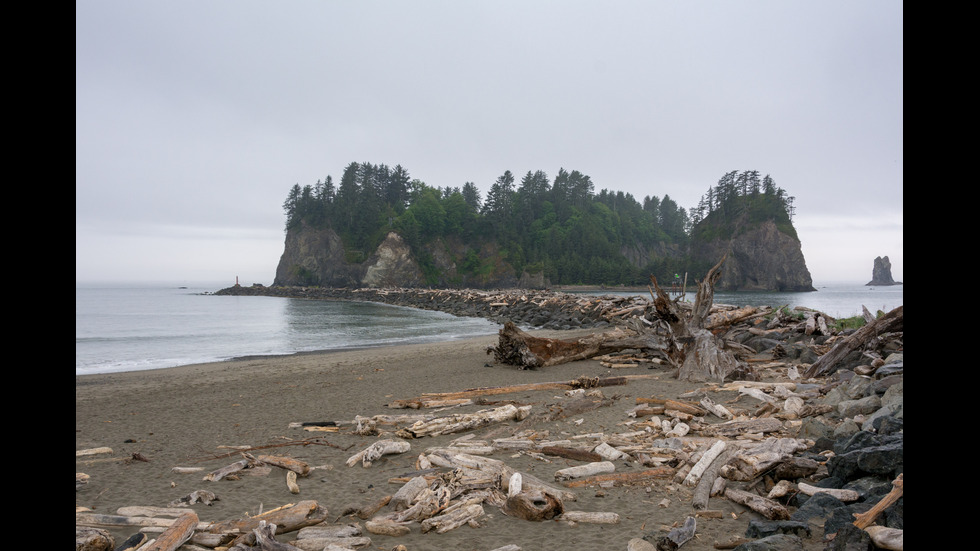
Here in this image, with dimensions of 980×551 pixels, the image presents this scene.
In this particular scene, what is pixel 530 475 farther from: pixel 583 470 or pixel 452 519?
pixel 452 519

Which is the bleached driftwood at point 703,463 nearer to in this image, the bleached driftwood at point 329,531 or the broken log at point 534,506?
the broken log at point 534,506

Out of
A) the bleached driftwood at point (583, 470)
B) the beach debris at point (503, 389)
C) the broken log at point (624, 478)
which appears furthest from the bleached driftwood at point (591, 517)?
the beach debris at point (503, 389)

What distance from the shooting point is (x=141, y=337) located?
28.8 m

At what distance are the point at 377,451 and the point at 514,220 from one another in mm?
120321

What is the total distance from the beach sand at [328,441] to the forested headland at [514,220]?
3815 inches

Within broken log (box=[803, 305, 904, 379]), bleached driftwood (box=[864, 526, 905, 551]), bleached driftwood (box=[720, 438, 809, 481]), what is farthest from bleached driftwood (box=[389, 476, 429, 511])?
broken log (box=[803, 305, 904, 379])

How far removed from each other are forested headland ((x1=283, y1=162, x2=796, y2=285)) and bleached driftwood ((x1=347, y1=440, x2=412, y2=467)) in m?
103

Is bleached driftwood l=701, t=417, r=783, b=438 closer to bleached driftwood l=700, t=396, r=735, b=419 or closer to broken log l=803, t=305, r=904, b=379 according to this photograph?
bleached driftwood l=700, t=396, r=735, b=419

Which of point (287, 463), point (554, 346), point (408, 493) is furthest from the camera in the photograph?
point (554, 346)

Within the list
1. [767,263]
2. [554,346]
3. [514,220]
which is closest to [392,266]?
[514,220]

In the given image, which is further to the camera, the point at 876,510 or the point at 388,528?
the point at 388,528

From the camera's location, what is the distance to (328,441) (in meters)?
7.30

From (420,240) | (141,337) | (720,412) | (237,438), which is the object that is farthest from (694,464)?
(420,240)
